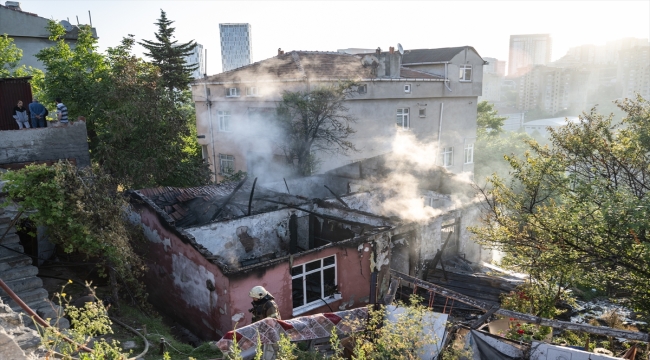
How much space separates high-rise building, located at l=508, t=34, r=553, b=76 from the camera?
10712cm

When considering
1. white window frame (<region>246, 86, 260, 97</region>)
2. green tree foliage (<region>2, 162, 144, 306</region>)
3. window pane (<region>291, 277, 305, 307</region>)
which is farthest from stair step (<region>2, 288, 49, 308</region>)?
white window frame (<region>246, 86, 260, 97</region>)

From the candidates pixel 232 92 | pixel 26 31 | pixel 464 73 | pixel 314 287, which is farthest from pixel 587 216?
pixel 26 31

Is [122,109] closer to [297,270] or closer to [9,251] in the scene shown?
[9,251]

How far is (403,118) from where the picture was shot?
2673cm

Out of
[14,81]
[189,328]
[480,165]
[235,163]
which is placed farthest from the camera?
[480,165]

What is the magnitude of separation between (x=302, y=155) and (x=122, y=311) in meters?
13.0

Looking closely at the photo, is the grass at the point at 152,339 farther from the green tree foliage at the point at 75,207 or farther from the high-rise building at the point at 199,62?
the high-rise building at the point at 199,62

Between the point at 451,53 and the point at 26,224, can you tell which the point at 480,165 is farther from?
the point at 26,224

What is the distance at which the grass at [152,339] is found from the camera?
7.86 m

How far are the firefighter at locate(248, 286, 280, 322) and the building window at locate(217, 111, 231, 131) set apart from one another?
64.8ft

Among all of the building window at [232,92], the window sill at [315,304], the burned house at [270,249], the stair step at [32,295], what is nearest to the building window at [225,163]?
the building window at [232,92]

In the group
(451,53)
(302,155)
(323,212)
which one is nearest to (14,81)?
(323,212)

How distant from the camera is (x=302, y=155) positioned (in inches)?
866

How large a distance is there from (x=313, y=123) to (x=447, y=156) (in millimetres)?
12640
